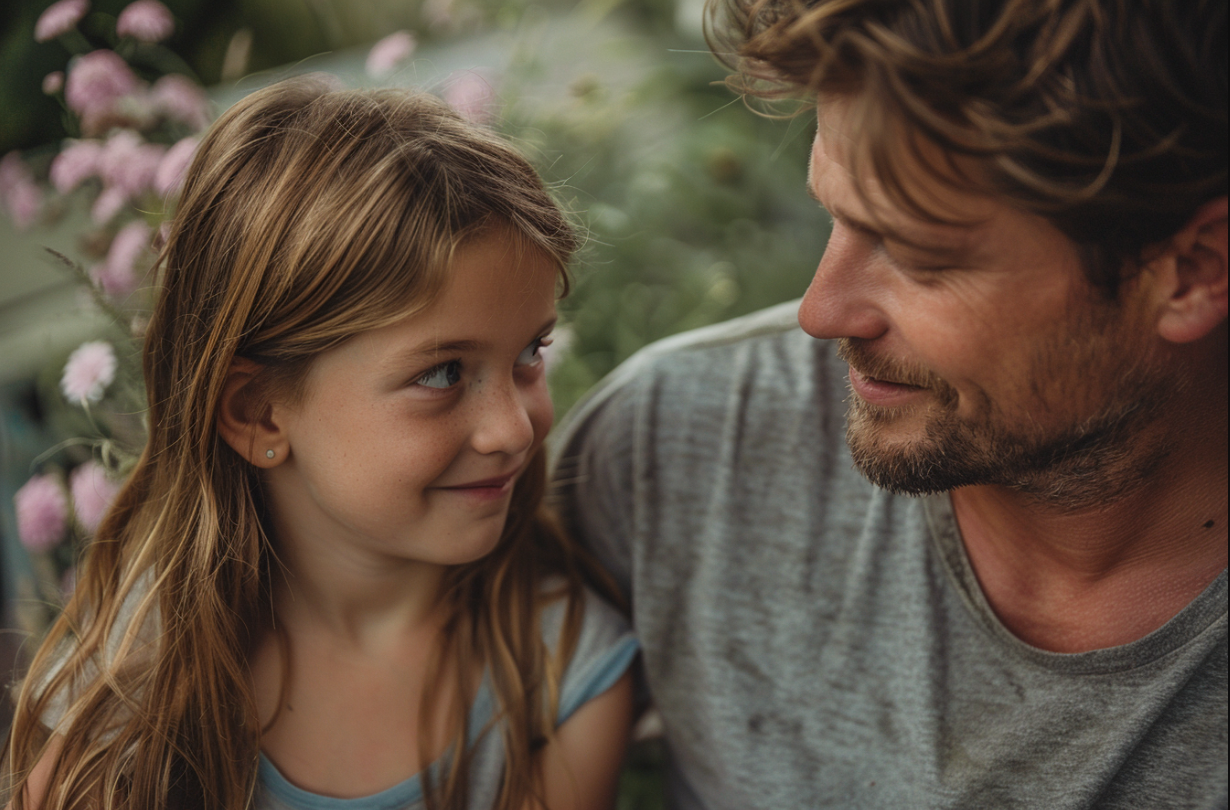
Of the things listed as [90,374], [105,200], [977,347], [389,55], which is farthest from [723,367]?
[105,200]

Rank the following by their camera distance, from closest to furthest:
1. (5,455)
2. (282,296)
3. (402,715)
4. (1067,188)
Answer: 1. (1067,188)
2. (282,296)
3. (402,715)
4. (5,455)

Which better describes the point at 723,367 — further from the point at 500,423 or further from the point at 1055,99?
the point at 1055,99

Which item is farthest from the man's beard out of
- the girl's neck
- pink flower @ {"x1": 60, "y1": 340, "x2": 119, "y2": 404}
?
pink flower @ {"x1": 60, "y1": 340, "x2": 119, "y2": 404}

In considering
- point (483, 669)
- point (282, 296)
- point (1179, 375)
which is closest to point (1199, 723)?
point (1179, 375)

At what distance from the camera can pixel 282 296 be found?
3.65 ft

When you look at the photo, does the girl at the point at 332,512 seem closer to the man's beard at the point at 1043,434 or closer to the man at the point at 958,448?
the man at the point at 958,448

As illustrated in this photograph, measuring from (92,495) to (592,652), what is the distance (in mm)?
770

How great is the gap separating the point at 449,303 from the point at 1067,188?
26.8 inches

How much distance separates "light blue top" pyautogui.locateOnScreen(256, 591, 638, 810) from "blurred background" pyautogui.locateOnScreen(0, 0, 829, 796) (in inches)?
16.9

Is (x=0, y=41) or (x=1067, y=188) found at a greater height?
(x=1067, y=188)

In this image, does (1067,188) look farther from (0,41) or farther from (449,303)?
(0,41)

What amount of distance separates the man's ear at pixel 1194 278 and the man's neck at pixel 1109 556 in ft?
0.60

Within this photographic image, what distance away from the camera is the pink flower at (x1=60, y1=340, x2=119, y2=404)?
134cm

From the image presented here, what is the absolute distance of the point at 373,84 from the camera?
163cm
